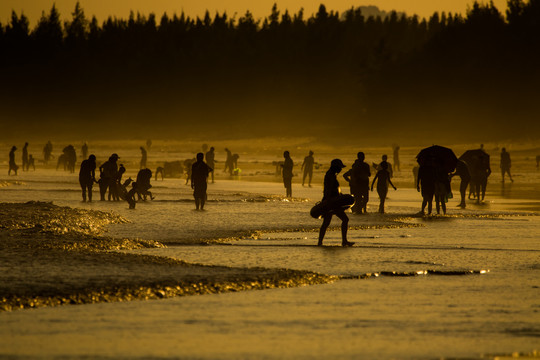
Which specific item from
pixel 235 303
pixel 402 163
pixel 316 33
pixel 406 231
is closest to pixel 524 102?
pixel 402 163

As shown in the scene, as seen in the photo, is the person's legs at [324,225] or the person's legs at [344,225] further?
A: the person's legs at [324,225]

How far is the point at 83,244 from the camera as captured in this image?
16922 mm

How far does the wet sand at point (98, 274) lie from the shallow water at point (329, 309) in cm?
46

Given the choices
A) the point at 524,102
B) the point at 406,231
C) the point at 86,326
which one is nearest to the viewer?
the point at 86,326

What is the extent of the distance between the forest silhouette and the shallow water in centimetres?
8831

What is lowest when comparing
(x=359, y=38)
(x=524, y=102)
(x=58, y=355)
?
(x=58, y=355)

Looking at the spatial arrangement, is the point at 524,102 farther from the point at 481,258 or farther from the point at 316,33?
the point at 481,258

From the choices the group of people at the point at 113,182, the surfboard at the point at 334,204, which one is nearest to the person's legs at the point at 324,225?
the surfboard at the point at 334,204

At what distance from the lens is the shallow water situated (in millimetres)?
9375

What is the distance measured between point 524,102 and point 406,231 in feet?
319

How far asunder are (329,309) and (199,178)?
1551 cm

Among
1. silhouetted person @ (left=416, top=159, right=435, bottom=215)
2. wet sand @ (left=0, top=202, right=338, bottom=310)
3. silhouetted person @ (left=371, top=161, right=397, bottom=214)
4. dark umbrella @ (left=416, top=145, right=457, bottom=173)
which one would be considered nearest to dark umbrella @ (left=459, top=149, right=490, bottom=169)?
dark umbrella @ (left=416, top=145, right=457, bottom=173)

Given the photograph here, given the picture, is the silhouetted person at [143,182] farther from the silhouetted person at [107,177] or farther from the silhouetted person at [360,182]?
the silhouetted person at [360,182]

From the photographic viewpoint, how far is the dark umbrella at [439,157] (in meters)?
25.5
